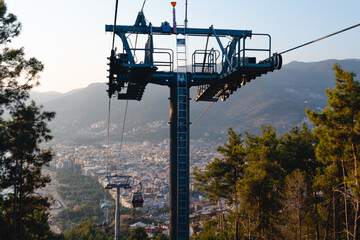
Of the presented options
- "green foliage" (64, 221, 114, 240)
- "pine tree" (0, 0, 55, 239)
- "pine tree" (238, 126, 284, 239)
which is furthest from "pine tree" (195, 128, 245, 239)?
"green foliage" (64, 221, 114, 240)

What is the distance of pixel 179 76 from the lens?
34.0 feet

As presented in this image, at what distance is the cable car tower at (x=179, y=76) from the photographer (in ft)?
29.6

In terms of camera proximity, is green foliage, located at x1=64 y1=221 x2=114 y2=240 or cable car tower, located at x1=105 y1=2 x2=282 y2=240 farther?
green foliage, located at x1=64 y1=221 x2=114 y2=240

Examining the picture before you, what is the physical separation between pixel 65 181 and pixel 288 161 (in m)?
112

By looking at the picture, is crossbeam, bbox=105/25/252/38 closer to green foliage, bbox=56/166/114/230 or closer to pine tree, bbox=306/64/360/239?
pine tree, bbox=306/64/360/239

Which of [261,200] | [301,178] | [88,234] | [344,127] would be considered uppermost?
[344,127]

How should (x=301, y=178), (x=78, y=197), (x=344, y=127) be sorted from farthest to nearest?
1. (x=78, y=197)
2. (x=301, y=178)
3. (x=344, y=127)

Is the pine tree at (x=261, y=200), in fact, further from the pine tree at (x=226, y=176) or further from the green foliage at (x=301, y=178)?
the pine tree at (x=226, y=176)

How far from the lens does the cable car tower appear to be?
9031mm

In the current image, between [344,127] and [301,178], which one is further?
[301,178]

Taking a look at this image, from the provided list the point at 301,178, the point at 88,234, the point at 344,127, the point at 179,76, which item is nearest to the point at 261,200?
the point at 301,178

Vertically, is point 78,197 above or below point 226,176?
below

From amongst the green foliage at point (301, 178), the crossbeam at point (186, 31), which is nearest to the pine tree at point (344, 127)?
Answer: the green foliage at point (301, 178)

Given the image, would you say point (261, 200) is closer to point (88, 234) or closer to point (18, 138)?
point (18, 138)
